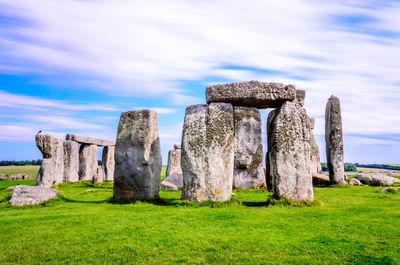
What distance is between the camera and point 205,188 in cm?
1000

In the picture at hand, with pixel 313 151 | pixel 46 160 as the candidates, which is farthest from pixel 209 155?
pixel 313 151

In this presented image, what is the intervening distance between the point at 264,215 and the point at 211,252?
297 cm

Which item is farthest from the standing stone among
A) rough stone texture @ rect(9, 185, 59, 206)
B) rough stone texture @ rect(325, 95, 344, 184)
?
rough stone texture @ rect(9, 185, 59, 206)

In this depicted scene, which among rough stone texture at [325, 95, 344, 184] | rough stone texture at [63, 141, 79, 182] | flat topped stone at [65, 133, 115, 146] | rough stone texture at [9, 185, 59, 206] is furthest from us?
flat topped stone at [65, 133, 115, 146]

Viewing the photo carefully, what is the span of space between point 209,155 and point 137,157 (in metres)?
2.56

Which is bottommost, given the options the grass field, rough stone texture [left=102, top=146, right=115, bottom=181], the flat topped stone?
the grass field

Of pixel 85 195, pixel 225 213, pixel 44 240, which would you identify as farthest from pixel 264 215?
pixel 85 195

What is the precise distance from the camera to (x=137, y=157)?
11.0 m

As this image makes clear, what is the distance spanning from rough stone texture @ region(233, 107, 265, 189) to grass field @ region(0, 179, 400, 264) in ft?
20.0

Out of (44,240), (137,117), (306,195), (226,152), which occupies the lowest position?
(44,240)

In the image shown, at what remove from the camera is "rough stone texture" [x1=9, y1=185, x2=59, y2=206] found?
10.6 metres

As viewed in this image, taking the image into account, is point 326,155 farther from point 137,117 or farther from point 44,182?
point 44,182

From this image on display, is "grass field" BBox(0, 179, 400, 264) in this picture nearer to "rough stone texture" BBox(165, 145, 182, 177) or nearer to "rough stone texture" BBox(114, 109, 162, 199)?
"rough stone texture" BBox(114, 109, 162, 199)

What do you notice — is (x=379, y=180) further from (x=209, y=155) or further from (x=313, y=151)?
(x=209, y=155)
